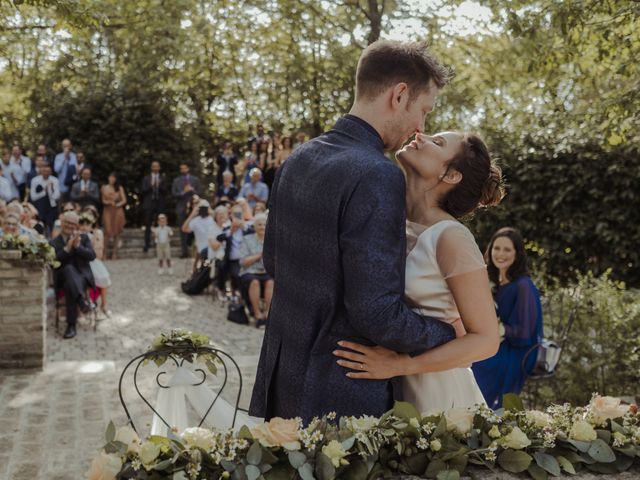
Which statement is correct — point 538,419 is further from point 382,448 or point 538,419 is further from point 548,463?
point 382,448

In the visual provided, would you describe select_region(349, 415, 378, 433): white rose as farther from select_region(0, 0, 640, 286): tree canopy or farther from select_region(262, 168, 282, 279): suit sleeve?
select_region(0, 0, 640, 286): tree canopy

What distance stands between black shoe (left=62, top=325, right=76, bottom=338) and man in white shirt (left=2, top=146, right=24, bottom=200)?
815 centimetres

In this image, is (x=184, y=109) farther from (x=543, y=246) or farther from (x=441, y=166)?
(x=441, y=166)

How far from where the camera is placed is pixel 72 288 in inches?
417

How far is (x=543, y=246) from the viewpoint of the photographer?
11750 millimetres

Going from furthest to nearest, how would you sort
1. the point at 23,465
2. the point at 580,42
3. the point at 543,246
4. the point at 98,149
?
the point at 98,149 < the point at 543,246 < the point at 580,42 < the point at 23,465

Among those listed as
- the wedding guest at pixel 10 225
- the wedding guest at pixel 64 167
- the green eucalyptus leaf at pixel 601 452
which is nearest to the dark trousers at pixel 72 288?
the wedding guest at pixel 10 225

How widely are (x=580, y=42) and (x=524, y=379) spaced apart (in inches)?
149

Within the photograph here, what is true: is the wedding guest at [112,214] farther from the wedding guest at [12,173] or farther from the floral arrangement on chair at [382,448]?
the floral arrangement on chair at [382,448]

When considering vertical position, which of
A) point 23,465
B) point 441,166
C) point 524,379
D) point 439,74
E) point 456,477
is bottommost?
point 23,465

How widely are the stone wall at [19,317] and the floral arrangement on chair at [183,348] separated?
613 centimetres

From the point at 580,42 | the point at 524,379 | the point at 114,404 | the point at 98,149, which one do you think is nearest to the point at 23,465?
the point at 114,404

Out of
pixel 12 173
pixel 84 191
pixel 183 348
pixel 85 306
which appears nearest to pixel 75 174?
pixel 84 191

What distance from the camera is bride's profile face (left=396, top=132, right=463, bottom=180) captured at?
2.59m
